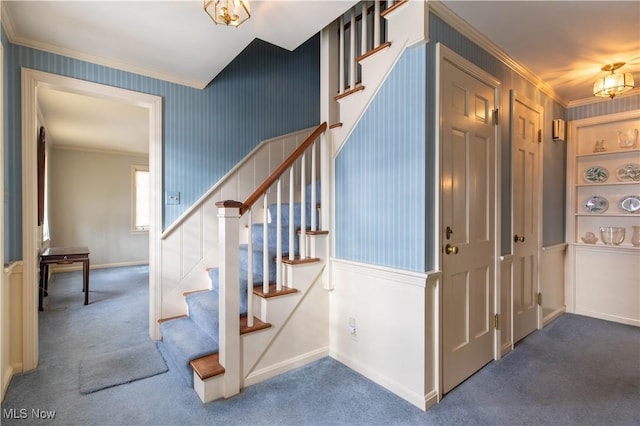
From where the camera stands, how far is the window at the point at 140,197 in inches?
262

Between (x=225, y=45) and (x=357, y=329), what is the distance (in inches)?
90.3

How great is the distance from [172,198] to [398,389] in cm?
240

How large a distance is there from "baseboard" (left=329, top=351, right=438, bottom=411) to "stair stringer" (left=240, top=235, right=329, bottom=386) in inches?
11.9

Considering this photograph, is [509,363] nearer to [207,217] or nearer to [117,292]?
[207,217]

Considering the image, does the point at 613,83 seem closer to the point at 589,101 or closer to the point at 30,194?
the point at 589,101

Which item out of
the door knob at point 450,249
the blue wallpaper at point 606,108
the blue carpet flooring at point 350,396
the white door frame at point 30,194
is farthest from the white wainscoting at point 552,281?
the white door frame at point 30,194

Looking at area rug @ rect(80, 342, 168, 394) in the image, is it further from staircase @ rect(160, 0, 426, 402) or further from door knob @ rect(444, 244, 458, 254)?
door knob @ rect(444, 244, 458, 254)

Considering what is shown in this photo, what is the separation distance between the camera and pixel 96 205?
6.28 meters

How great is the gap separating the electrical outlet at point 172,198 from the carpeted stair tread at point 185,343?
1048 mm

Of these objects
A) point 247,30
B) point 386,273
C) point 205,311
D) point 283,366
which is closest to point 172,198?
point 205,311

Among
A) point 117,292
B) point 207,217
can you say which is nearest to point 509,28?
point 207,217

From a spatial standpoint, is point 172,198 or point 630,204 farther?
point 630,204

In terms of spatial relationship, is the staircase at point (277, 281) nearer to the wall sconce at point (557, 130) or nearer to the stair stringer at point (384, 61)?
the stair stringer at point (384, 61)

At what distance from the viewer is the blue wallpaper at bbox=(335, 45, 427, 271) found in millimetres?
1891
